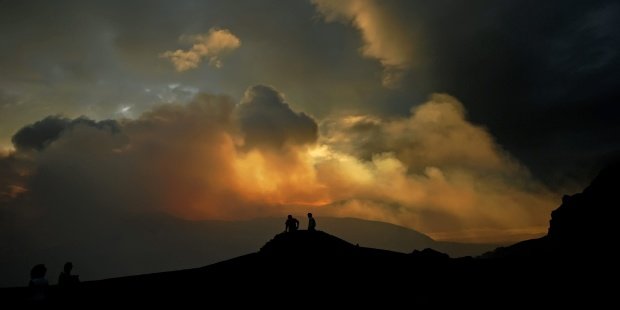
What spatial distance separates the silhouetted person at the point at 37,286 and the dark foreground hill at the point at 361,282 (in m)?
3.73

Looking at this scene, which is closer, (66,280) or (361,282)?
(66,280)

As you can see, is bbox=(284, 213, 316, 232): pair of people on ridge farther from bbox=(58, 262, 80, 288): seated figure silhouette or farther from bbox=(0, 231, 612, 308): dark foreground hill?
bbox=(58, 262, 80, 288): seated figure silhouette

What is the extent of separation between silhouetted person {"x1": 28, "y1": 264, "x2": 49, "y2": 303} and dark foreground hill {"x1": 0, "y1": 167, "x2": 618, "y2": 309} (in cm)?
373

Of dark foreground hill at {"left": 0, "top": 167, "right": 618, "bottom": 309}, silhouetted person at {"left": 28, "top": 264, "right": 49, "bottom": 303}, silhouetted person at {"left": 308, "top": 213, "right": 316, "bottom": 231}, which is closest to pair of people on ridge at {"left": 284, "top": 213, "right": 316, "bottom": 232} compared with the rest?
silhouetted person at {"left": 308, "top": 213, "right": 316, "bottom": 231}

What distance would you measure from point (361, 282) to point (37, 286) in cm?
1326

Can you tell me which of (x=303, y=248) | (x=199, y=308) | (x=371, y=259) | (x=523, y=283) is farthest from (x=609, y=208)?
(x=199, y=308)

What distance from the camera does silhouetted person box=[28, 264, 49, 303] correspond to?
11305 mm

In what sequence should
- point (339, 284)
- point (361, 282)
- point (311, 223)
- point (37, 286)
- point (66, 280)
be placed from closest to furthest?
1. point (37, 286)
2. point (66, 280)
3. point (339, 284)
4. point (361, 282)
5. point (311, 223)

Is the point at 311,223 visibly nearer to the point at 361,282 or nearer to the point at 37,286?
the point at 361,282

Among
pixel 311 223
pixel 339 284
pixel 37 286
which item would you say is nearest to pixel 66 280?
pixel 37 286

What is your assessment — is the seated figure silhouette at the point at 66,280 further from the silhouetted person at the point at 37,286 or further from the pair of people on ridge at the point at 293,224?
the pair of people on ridge at the point at 293,224

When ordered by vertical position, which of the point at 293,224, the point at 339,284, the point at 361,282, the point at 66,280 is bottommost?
the point at 66,280

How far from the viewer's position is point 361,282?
18203 millimetres

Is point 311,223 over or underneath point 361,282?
over
